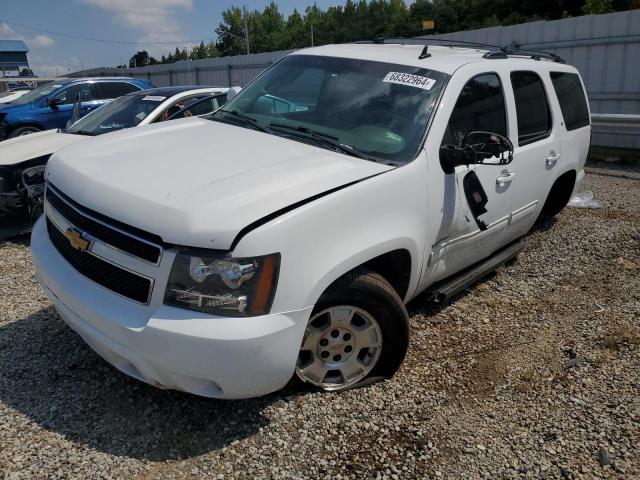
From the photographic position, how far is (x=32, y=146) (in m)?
5.91

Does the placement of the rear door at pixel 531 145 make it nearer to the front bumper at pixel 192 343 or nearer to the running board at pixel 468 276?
the running board at pixel 468 276

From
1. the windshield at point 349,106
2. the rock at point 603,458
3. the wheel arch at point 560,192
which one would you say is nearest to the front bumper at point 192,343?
the windshield at point 349,106

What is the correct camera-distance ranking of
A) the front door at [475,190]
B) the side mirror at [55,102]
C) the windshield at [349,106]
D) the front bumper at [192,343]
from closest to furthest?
the front bumper at [192,343] → the windshield at [349,106] → the front door at [475,190] → the side mirror at [55,102]

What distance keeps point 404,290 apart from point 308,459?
1.17 m

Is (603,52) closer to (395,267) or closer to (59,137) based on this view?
(395,267)

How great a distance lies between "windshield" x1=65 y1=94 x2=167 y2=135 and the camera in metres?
6.65

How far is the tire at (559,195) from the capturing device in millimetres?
5465

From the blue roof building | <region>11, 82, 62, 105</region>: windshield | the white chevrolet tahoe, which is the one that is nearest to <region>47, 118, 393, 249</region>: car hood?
the white chevrolet tahoe

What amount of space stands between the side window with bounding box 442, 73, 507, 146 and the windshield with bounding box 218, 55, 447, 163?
210 millimetres

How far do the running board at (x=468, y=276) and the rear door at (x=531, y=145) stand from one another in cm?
12

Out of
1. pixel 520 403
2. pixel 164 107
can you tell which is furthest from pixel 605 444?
pixel 164 107

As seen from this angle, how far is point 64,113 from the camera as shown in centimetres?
1220

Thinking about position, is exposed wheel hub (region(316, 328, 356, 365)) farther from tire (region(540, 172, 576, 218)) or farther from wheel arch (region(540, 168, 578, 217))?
tire (region(540, 172, 576, 218))

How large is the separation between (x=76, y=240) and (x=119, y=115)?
473 cm
